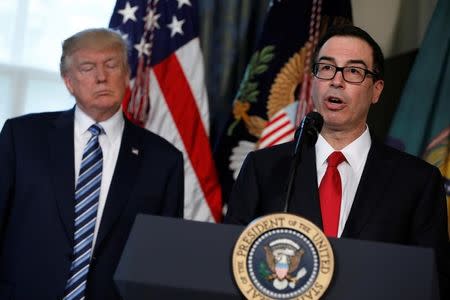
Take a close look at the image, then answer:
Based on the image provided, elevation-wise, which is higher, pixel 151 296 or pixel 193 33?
pixel 193 33

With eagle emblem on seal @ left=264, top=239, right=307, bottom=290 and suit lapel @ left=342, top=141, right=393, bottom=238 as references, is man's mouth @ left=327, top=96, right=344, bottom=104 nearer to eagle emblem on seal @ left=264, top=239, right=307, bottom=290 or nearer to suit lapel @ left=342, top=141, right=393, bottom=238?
suit lapel @ left=342, top=141, right=393, bottom=238

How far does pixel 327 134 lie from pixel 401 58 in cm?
237

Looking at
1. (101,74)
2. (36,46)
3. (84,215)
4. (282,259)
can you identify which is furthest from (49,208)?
(36,46)

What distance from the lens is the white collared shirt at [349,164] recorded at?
6.94 ft

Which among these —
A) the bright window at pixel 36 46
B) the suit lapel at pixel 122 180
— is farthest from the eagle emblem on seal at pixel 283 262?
the bright window at pixel 36 46

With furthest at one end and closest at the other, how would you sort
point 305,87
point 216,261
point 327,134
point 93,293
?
point 305,87 → point 93,293 → point 327,134 → point 216,261

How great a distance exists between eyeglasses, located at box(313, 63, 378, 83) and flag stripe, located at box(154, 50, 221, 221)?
1866 millimetres

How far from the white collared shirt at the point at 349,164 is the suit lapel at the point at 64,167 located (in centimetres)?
Result: 92

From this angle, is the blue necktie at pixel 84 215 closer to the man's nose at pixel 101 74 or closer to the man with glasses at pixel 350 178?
the man's nose at pixel 101 74

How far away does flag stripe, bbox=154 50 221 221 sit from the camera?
160 inches

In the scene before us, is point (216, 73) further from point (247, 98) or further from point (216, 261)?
point (216, 261)

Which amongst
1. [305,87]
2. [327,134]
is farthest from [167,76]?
[327,134]

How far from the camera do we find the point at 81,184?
9.04ft

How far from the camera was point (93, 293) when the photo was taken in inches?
106
